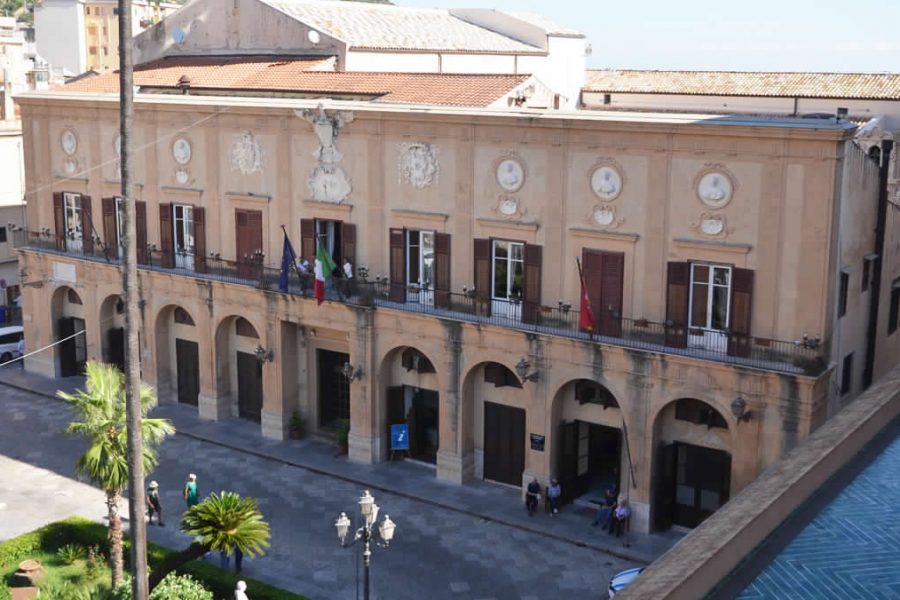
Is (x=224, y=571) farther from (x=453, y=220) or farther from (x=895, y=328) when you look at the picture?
(x=895, y=328)

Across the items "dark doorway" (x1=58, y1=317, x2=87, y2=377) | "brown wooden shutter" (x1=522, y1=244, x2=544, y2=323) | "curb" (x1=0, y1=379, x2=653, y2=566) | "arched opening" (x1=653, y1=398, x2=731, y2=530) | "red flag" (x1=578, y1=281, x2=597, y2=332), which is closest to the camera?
"curb" (x1=0, y1=379, x2=653, y2=566)

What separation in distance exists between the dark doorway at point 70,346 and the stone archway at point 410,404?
53.0ft

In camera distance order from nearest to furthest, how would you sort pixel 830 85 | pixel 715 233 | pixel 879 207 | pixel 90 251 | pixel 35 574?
pixel 35 574 → pixel 715 233 → pixel 879 207 → pixel 90 251 → pixel 830 85

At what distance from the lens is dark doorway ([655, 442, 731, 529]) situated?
31109 millimetres

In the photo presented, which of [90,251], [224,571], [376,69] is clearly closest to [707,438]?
[224,571]

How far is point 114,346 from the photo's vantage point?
45.5 metres

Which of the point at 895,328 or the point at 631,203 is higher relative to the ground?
the point at 631,203

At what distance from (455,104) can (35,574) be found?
61.5ft

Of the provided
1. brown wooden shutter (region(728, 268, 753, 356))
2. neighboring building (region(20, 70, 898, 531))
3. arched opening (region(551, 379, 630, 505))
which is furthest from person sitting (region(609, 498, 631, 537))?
brown wooden shutter (region(728, 268, 753, 356))

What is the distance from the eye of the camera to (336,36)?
45062 mm

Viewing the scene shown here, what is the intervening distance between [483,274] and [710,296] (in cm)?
711

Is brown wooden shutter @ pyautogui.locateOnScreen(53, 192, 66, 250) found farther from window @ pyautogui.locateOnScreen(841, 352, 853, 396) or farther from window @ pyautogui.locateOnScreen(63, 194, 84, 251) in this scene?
window @ pyautogui.locateOnScreen(841, 352, 853, 396)

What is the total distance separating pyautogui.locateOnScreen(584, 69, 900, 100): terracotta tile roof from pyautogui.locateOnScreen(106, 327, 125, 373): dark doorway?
1020 inches

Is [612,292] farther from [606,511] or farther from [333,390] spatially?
[333,390]
